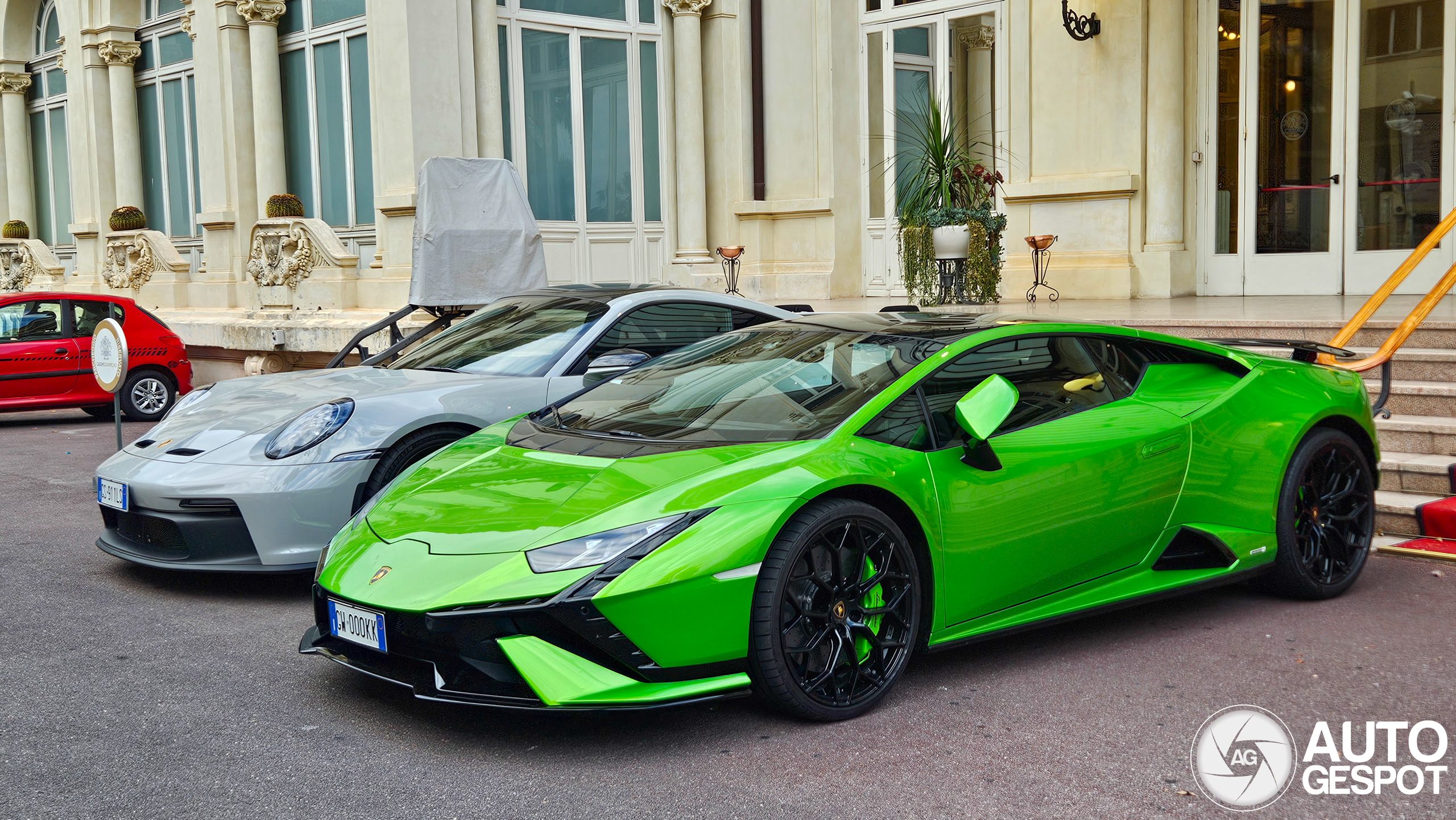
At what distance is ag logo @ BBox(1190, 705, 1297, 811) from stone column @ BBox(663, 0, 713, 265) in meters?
12.7

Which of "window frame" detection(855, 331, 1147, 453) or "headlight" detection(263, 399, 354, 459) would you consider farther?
"headlight" detection(263, 399, 354, 459)

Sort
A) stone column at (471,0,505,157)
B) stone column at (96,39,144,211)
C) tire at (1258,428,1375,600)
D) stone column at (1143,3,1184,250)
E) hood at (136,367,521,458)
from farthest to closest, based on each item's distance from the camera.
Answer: stone column at (96,39,144,211), stone column at (471,0,505,157), stone column at (1143,3,1184,250), hood at (136,367,521,458), tire at (1258,428,1375,600)

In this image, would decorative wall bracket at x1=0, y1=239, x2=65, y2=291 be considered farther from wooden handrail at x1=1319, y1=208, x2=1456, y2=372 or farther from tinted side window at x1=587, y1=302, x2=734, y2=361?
wooden handrail at x1=1319, y1=208, x2=1456, y2=372

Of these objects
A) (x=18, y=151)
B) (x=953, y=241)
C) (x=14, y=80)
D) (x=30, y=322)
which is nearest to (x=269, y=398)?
(x=953, y=241)

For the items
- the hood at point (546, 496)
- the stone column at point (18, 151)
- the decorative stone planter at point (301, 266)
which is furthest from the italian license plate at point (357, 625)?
the stone column at point (18, 151)

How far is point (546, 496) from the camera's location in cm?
395

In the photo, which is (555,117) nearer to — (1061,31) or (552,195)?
(552,195)

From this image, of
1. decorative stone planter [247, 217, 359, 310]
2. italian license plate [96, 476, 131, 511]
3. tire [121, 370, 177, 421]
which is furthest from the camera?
decorative stone planter [247, 217, 359, 310]

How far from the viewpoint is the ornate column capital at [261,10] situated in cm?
1650

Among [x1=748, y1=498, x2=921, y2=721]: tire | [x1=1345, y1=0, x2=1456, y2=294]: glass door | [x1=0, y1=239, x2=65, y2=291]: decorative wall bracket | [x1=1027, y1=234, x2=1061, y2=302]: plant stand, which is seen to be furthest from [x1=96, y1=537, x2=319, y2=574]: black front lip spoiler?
[x1=0, y1=239, x2=65, y2=291]: decorative wall bracket

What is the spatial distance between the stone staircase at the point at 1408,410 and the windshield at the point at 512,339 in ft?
13.5

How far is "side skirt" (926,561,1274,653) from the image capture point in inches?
165

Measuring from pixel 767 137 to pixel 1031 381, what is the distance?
467 inches

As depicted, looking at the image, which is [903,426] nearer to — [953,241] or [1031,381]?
[1031,381]
